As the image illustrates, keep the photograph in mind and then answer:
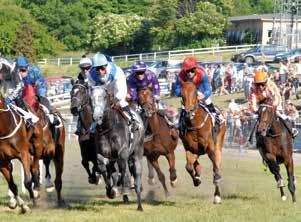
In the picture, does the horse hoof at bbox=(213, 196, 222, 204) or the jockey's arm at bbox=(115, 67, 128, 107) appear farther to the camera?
the horse hoof at bbox=(213, 196, 222, 204)

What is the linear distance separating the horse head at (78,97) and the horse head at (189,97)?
178 centimetres

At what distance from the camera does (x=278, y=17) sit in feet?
280

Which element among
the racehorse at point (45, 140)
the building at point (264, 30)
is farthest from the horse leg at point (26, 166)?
the building at point (264, 30)

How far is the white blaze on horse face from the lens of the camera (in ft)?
48.8

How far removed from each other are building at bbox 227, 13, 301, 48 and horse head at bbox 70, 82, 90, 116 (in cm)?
6238

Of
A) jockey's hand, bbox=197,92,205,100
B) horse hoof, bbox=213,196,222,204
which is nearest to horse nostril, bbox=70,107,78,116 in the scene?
jockey's hand, bbox=197,92,205,100

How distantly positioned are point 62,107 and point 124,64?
26805 mm

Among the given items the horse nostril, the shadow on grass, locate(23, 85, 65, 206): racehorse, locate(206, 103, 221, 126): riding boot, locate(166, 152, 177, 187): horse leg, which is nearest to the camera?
the horse nostril

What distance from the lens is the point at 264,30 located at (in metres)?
88.9

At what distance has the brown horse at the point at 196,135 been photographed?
53.8ft

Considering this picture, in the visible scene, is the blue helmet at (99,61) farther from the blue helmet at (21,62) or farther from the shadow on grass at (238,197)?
the shadow on grass at (238,197)

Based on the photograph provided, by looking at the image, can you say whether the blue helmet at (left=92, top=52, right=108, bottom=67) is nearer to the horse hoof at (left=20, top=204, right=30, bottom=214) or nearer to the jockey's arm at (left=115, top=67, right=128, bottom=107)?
the jockey's arm at (left=115, top=67, right=128, bottom=107)

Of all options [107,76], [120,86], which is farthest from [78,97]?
[120,86]

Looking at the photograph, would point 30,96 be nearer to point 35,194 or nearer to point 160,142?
point 35,194
